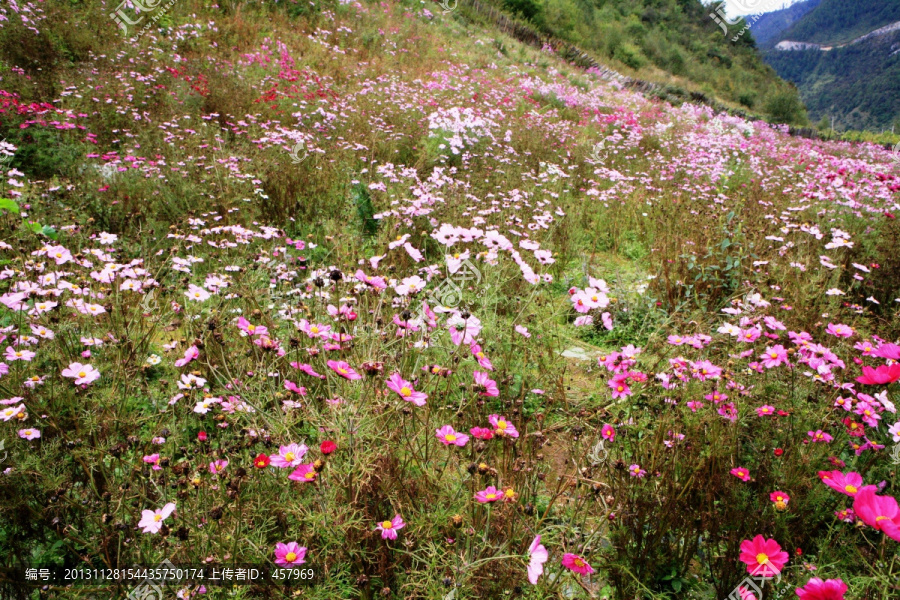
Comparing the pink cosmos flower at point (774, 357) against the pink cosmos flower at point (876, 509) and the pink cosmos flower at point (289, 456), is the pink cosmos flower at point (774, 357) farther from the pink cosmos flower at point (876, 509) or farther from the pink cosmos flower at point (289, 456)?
the pink cosmos flower at point (289, 456)

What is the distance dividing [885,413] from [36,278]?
12.5 ft

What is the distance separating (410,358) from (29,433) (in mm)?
1428

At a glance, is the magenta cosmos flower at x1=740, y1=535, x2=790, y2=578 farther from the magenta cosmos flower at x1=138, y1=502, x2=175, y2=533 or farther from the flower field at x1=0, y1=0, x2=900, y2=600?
the magenta cosmos flower at x1=138, y1=502, x2=175, y2=533

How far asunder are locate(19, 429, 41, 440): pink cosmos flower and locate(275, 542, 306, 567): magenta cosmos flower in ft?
3.19

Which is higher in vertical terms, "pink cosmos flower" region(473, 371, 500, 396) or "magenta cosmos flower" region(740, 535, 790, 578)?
"magenta cosmos flower" region(740, 535, 790, 578)

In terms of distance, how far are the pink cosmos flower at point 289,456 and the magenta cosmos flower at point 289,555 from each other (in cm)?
20

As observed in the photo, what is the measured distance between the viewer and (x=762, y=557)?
3.59 ft

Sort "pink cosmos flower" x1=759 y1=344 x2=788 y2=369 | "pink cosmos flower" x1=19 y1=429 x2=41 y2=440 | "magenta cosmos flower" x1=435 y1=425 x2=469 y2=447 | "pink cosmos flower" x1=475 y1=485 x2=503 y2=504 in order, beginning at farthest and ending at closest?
"pink cosmos flower" x1=759 y1=344 x2=788 y2=369 → "pink cosmos flower" x1=19 y1=429 x2=41 y2=440 → "magenta cosmos flower" x1=435 y1=425 x2=469 y2=447 → "pink cosmos flower" x1=475 y1=485 x2=503 y2=504

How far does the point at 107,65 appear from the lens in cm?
601
